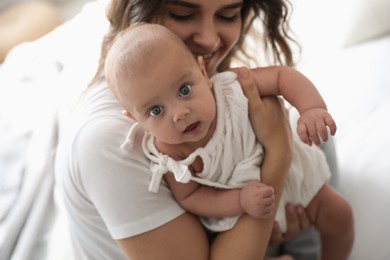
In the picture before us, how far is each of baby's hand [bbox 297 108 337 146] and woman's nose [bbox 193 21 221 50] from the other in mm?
236

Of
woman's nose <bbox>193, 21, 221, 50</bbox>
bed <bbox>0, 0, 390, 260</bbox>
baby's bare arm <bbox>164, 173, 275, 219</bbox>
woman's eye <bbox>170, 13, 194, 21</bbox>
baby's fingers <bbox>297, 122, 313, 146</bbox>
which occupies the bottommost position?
bed <bbox>0, 0, 390, 260</bbox>

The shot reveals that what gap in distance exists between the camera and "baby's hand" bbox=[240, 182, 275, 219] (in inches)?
36.7

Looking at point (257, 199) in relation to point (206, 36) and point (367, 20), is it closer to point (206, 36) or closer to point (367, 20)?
point (206, 36)

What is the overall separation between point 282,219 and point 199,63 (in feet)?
1.24

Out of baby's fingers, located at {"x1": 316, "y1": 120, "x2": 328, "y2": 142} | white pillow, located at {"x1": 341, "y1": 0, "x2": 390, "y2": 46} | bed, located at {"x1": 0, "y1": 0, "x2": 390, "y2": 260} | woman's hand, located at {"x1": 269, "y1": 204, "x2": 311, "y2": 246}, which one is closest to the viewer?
baby's fingers, located at {"x1": 316, "y1": 120, "x2": 328, "y2": 142}

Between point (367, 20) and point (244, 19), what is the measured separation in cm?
71

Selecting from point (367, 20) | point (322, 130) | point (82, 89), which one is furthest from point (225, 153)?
point (367, 20)

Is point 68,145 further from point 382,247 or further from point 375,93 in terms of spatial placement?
point 375,93

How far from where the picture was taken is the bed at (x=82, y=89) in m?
1.36

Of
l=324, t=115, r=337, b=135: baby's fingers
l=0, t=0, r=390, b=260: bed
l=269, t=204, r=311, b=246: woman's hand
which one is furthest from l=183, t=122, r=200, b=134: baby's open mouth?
l=0, t=0, r=390, b=260: bed

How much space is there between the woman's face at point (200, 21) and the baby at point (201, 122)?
7 cm

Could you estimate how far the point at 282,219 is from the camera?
1.10 metres

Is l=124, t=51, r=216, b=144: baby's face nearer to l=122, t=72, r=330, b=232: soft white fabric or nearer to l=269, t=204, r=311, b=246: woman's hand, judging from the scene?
l=122, t=72, r=330, b=232: soft white fabric

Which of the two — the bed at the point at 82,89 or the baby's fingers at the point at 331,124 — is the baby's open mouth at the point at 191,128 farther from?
the bed at the point at 82,89
